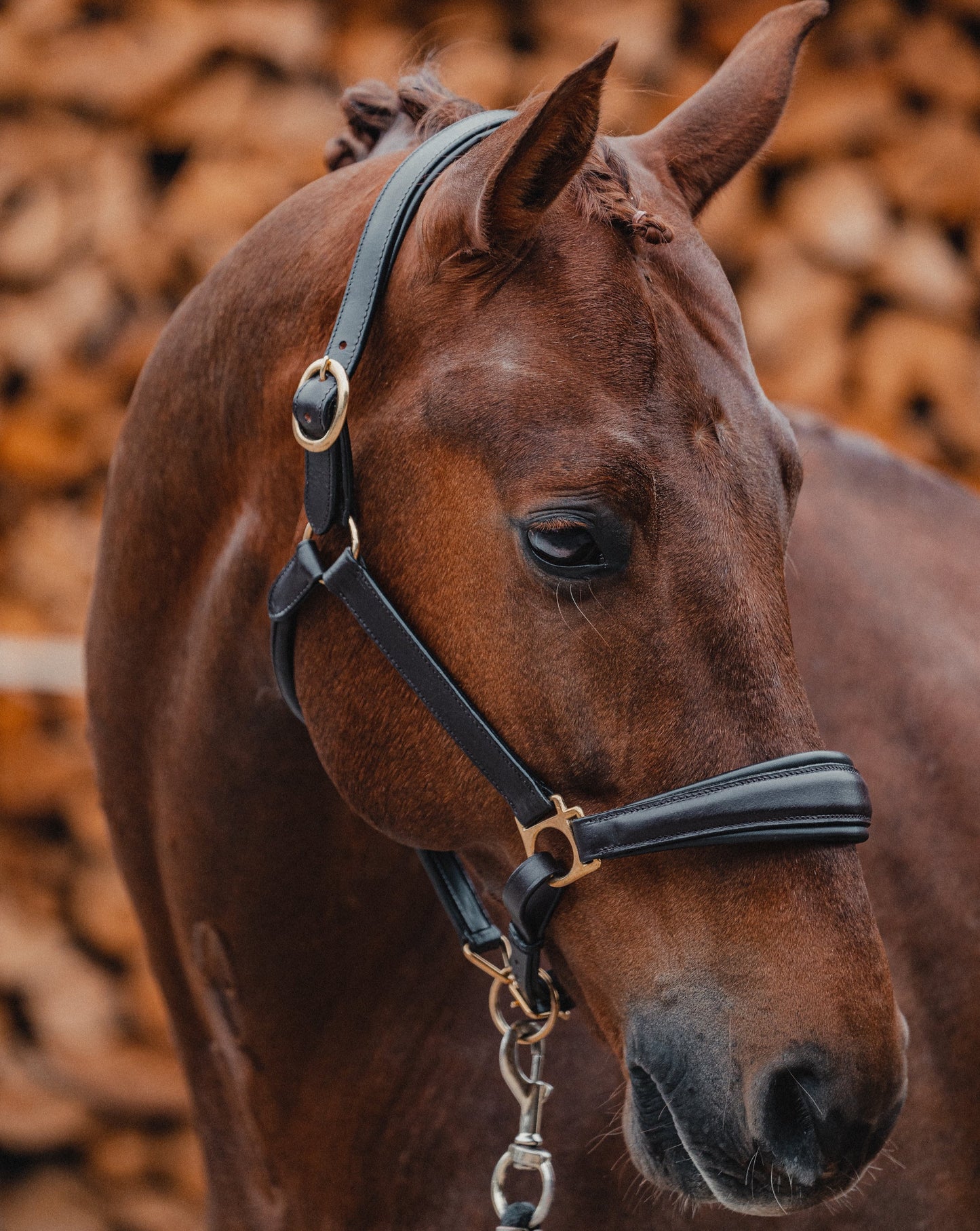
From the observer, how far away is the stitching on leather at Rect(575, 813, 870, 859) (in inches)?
31.9

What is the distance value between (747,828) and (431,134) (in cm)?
68

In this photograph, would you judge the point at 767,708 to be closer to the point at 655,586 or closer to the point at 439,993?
the point at 655,586

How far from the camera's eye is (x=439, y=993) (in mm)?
1136

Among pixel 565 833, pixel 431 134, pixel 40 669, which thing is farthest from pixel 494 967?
pixel 40 669

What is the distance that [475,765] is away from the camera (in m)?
0.90

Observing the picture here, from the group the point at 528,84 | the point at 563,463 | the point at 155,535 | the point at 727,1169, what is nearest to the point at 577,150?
the point at 563,463

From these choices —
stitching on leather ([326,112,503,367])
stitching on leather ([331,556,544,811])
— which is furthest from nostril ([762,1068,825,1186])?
stitching on leather ([326,112,503,367])

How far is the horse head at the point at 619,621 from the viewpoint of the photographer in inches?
32.1

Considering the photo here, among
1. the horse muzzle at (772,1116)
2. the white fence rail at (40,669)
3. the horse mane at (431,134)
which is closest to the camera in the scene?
the horse muzzle at (772,1116)

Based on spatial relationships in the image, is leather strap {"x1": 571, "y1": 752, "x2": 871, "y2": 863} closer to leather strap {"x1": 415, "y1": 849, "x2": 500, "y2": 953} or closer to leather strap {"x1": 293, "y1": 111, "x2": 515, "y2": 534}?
leather strap {"x1": 415, "y1": 849, "x2": 500, "y2": 953}

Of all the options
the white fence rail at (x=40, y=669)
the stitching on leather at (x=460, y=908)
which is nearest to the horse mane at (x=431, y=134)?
the stitching on leather at (x=460, y=908)

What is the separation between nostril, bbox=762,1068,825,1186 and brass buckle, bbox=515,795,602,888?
19 centimetres

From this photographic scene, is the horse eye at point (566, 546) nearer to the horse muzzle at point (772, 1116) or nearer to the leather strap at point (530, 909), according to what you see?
the leather strap at point (530, 909)

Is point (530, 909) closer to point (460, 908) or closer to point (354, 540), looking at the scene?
point (460, 908)
